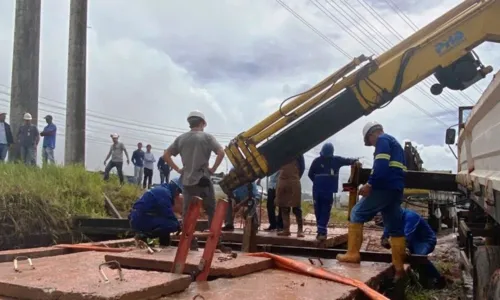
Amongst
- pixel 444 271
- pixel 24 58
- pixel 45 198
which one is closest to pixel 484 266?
pixel 444 271

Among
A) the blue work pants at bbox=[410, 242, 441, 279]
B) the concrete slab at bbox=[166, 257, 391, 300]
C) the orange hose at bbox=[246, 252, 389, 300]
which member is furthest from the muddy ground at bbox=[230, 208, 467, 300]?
the orange hose at bbox=[246, 252, 389, 300]

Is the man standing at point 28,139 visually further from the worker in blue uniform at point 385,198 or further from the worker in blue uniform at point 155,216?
the worker in blue uniform at point 385,198

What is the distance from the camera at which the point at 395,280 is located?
217 inches

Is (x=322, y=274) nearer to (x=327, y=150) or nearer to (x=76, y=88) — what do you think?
(x=327, y=150)

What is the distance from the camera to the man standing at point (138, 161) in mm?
17484

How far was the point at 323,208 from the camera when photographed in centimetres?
742

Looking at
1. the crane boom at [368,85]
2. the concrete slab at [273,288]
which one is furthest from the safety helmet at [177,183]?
the concrete slab at [273,288]

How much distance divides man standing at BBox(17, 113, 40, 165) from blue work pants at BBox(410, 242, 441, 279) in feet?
27.6

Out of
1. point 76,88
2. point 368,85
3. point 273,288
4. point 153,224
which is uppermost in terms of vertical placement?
point 76,88

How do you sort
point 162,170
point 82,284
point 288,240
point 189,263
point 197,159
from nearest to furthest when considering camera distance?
point 82,284 → point 189,263 → point 197,159 → point 288,240 → point 162,170

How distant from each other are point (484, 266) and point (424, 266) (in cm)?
191

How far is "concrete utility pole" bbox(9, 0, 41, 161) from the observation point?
39.8 ft

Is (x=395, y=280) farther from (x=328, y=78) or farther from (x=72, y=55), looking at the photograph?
(x=72, y=55)

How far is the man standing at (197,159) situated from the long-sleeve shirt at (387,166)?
163 centimetres
